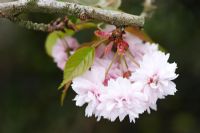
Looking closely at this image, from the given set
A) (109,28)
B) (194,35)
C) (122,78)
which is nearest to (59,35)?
(109,28)

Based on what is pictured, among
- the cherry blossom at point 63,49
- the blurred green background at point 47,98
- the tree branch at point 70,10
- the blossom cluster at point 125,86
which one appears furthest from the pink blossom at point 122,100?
the blurred green background at point 47,98

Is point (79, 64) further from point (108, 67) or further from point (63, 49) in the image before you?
point (63, 49)

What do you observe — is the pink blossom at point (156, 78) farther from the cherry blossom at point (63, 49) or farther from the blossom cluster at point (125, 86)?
the cherry blossom at point (63, 49)

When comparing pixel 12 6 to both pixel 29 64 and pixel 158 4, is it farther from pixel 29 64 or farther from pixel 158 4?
pixel 29 64

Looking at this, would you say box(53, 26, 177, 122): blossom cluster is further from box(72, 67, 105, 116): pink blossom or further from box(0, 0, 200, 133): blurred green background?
box(0, 0, 200, 133): blurred green background

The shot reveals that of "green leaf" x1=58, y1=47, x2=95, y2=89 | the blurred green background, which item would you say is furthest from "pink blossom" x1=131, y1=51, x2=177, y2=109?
the blurred green background
